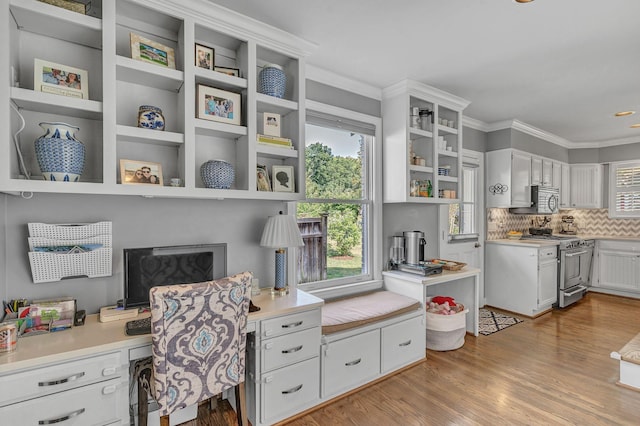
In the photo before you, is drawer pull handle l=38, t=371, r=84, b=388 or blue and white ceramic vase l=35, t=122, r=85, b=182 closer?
drawer pull handle l=38, t=371, r=84, b=388

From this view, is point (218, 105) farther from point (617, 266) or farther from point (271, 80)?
point (617, 266)

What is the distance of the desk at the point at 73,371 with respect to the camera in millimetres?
1311

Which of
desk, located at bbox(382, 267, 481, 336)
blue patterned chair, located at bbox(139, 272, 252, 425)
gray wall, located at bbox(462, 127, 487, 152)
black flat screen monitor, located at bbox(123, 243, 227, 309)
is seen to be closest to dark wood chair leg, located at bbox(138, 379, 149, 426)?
blue patterned chair, located at bbox(139, 272, 252, 425)

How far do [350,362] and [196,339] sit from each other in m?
1.26

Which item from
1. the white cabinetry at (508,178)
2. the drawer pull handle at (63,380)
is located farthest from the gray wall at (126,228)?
the white cabinetry at (508,178)

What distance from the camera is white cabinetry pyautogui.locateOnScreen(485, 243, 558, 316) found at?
13.6 ft

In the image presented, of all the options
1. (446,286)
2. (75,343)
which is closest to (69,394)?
(75,343)

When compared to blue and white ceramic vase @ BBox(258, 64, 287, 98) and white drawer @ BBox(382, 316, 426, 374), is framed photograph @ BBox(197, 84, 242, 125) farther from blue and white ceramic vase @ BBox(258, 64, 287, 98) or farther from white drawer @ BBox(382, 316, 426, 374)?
white drawer @ BBox(382, 316, 426, 374)

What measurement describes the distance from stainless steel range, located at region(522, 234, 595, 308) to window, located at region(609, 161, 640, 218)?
3.01 ft

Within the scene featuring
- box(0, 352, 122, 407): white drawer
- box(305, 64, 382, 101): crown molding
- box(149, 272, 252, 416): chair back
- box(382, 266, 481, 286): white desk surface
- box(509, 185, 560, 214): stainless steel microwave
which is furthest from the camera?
box(509, 185, 560, 214): stainless steel microwave

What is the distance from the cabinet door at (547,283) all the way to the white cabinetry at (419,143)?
1736 mm

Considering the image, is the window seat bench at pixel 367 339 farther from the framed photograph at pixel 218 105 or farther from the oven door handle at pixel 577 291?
the oven door handle at pixel 577 291

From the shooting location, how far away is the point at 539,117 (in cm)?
431

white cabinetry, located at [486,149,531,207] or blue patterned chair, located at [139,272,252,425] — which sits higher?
white cabinetry, located at [486,149,531,207]
